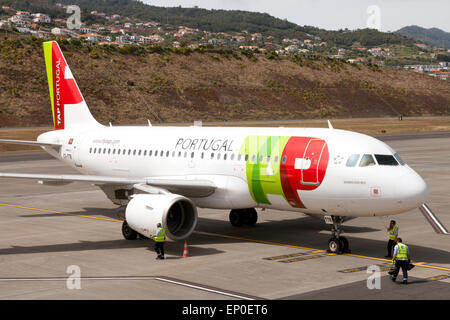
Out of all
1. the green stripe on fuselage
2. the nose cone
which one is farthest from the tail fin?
the nose cone

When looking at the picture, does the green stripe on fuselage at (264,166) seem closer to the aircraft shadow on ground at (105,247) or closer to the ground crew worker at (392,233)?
the aircraft shadow on ground at (105,247)

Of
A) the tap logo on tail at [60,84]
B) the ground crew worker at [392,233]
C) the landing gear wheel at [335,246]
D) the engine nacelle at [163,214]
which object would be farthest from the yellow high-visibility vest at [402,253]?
the tap logo on tail at [60,84]

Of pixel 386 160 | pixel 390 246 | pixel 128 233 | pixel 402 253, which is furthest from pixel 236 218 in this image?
pixel 402 253

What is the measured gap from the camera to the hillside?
4675 inches

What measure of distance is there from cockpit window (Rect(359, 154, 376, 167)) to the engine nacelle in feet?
21.6

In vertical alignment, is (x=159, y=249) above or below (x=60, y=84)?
below

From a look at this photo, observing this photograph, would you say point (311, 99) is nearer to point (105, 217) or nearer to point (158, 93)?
point (158, 93)

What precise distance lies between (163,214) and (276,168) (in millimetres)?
4546

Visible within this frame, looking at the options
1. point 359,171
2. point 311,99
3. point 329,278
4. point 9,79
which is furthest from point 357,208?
point 311,99

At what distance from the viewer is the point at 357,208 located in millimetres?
21016

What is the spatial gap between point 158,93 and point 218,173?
354 ft

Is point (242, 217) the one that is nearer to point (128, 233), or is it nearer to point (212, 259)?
point (128, 233)

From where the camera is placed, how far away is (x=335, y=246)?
22.2 m

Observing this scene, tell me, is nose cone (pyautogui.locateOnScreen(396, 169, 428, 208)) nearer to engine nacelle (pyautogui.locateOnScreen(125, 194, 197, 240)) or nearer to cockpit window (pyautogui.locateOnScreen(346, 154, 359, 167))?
cockpit window (pyautogui.locateOnScreen(346, 154, 359, 167))
